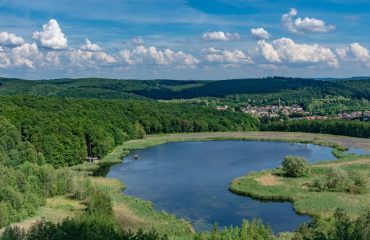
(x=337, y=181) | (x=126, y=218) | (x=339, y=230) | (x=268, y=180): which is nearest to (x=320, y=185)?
(x=337, y=181)

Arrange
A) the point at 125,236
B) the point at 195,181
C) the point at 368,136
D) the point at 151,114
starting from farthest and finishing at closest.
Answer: the point at 151,114, the point at 368,136, the point at 195,181, the point at 125,236

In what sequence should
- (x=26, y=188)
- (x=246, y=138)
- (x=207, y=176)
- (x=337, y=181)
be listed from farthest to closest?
1. (x=246, y=138)
2. (x=207, y=176)
3. (x=337, y=181)
4. (x=26, y=188)

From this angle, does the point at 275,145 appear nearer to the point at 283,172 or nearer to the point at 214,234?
the point at 283,172

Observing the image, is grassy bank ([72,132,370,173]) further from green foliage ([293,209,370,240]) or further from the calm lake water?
green foliage ([293,209,370,240])

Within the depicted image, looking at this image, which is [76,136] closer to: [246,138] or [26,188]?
[26,188]

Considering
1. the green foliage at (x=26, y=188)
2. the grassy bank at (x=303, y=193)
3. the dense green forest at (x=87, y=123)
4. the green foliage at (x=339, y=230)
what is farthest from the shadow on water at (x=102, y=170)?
the green foliage at (x=339, y=230)

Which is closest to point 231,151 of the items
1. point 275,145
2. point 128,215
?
point 275,145
